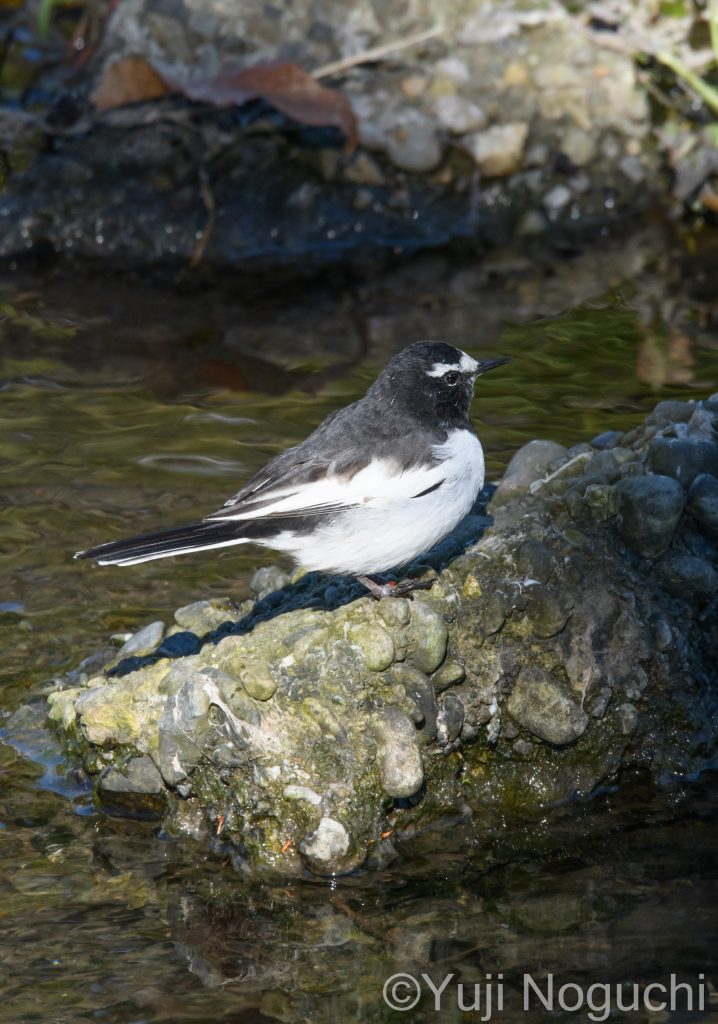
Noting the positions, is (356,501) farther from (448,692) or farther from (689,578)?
(689,578)

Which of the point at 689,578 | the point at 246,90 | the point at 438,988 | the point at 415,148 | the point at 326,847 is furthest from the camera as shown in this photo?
the point at 415,148

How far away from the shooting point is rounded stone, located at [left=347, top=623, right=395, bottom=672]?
467 cm

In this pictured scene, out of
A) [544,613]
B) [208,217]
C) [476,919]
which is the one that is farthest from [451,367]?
[208,217]

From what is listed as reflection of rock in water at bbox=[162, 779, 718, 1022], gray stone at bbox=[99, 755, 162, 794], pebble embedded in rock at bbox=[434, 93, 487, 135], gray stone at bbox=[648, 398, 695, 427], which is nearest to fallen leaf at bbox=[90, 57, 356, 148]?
pebble embedded in rock at bbox=[434, 93, 487, 135]

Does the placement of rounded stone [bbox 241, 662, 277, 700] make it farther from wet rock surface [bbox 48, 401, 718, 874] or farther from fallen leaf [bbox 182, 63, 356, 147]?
fallen leaf [bbox 182, 63, 356, 147]

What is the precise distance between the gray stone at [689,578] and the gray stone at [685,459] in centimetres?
29

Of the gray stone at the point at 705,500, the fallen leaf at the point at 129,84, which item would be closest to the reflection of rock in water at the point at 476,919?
the gray stone at the point at 705,500

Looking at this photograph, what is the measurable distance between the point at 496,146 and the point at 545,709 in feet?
20.4

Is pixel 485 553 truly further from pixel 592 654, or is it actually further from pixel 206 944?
pixel 206 944

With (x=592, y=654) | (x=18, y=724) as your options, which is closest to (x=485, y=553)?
(x=592, y=654)

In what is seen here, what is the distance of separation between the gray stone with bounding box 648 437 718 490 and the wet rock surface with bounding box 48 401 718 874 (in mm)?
50

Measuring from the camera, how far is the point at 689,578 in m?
5.11

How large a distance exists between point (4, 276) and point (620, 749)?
617 cm

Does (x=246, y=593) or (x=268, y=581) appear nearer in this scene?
(x=268, y=581)
